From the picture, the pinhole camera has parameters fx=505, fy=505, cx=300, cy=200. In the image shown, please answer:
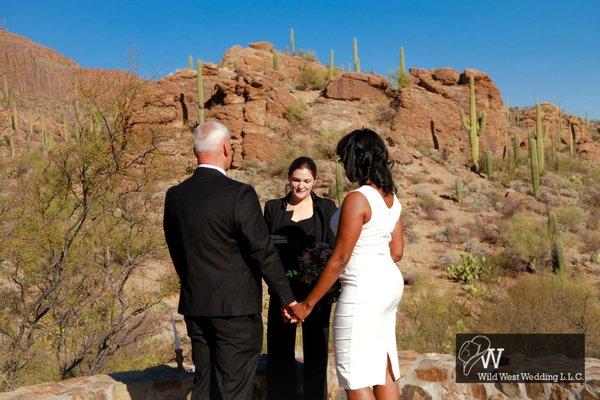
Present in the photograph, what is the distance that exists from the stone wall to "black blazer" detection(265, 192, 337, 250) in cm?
108

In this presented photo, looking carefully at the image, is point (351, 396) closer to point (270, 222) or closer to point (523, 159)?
point (270, 222)

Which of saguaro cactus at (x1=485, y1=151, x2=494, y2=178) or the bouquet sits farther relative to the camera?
saguaro cactus at (x1=485, y1=151, x2=494, y2=178)

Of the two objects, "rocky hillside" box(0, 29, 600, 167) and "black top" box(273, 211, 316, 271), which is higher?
"rocky hillside" box(0, 29, 600, 167)

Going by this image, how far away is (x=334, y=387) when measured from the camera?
367 cm

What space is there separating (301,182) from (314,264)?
636 millimetres

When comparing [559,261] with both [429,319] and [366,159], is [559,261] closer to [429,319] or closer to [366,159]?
[429,319]

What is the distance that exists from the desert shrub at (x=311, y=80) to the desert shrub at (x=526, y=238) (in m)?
14.8

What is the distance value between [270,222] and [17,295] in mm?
4482

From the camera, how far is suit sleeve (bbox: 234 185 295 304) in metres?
2.40

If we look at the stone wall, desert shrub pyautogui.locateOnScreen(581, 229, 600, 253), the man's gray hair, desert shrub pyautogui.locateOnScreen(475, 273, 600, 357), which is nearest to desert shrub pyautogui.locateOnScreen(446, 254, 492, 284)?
desert shrub pyautogui.locateOnScreen(475, 273, 600, 357)

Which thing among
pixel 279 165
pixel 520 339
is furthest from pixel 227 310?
pixel 279 165

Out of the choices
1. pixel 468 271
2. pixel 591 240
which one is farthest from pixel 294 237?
pixel 591 240

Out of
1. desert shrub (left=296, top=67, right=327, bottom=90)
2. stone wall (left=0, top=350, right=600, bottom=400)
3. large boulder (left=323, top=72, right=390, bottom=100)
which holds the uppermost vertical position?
desert shrub (left=296, top=67, right=327, bottom=90)

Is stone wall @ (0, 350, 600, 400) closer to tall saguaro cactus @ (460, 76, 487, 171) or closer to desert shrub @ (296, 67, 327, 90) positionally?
tall saguaro cactus @ (460, 76, 487, 171)
